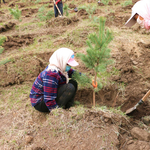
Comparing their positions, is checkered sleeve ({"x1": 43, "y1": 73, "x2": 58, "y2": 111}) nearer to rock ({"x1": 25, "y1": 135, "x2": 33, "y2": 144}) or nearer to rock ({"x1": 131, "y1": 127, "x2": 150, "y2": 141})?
rock ({"x1": 25, "y1": 135, "x2": 33, "y2": 144})

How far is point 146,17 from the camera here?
134 centimetres

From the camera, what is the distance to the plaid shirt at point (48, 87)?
1.78m

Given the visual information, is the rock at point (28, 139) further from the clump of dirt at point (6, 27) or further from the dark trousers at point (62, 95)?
the clump of dirt at point (6, 27)

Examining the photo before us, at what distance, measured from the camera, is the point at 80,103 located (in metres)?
2.37

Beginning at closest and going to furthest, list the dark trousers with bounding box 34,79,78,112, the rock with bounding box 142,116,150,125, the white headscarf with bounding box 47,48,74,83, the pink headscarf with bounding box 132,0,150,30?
1. the pink headscarf with bounding box 132,0,150,30
2. the white headscarf with bounding box 47,48,74,83
3. the rock with bounding box 142,116,150,125
4. the dark trousers with bounding box 34,79,78,112

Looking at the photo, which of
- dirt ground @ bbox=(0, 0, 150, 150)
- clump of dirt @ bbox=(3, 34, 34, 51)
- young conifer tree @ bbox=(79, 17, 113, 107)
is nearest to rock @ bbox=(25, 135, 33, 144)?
dirt ground @ bbox=(0, 0, 150, 150)

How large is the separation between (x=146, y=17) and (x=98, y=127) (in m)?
1.24

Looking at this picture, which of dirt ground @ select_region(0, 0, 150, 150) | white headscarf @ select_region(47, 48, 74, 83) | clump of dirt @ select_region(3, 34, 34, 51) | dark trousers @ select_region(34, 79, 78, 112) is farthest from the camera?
clump of dirt @ select_region(3, 34, 34, 51)

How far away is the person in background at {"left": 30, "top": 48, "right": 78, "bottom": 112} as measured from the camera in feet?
5.81

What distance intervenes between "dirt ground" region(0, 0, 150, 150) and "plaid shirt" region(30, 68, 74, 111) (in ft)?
0.58

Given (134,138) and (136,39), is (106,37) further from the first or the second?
(136,39)

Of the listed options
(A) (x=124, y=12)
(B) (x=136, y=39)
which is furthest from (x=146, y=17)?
(A) (x=124, y=12)

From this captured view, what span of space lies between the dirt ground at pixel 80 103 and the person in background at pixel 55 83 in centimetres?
20

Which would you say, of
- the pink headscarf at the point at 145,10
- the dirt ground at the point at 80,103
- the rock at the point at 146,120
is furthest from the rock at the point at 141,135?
the pink headscarf at the point at 145,10
